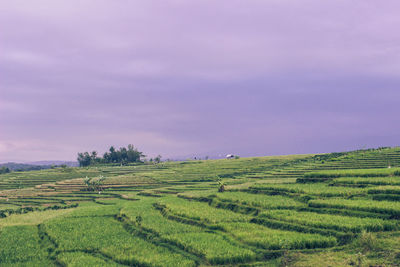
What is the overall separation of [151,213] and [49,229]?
22.8ft

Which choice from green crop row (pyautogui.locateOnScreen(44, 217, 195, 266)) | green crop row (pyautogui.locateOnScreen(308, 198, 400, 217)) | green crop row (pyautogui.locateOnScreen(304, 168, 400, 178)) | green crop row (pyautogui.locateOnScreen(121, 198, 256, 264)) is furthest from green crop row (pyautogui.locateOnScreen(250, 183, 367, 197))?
green crop row (pyautogui.locateOnScreen(44, 217, 195, 266))

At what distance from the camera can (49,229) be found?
73.8ft

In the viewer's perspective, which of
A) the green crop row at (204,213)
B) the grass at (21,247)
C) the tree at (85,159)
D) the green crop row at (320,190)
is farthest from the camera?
the tree at (85,159)

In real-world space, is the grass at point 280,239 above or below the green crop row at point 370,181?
below

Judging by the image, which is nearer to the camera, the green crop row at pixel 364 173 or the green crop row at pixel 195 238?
the green crop row at pixel 195 238

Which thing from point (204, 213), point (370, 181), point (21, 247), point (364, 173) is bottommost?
point (21, 247)

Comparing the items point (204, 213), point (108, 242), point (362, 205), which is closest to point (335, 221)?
point (362, 205)

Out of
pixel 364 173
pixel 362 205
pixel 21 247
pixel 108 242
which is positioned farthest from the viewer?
pixel 364 173

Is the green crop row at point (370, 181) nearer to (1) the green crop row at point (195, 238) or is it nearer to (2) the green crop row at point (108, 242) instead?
(1) the green crop row at point (195, 238)

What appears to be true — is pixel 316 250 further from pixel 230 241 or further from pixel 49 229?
pixel 49 229

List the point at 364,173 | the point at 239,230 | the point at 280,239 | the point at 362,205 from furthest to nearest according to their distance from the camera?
the point at 364,173, the point at 362,205, the point at 239,230, the point at 280,239

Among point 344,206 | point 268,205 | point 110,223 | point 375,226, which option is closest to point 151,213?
point 110,223

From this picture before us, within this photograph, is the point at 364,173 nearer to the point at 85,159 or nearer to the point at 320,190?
the point at 320,190

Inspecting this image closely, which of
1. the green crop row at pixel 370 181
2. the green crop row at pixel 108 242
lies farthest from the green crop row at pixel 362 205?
the green crop row at pixel 108 242
